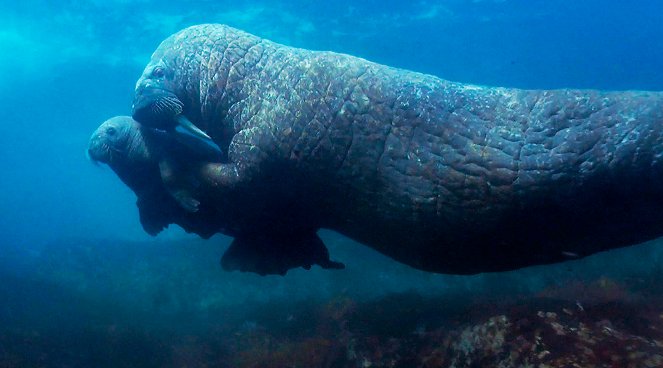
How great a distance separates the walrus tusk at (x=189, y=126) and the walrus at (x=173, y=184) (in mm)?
124

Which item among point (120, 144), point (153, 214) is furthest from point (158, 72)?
point (153, 214)

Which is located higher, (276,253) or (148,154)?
(148,154)

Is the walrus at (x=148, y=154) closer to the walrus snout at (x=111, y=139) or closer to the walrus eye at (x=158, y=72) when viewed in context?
the walrus snout at (x=111, y=139)

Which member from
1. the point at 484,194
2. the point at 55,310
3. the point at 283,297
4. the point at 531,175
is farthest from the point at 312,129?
the point at 55,310

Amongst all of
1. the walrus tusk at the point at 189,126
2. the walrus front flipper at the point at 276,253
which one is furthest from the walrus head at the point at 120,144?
the walrus front flipper at the point at 276,253

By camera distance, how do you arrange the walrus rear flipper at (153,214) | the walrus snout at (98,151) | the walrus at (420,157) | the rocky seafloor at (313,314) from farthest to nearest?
1. the walrus rear flipper at (153,214)
2. the walrus snout at (98,151)
3. the rocky seafloor at (313,314)
4. the walrus at (420,157)

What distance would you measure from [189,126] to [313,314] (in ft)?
24.1

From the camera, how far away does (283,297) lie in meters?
15.6

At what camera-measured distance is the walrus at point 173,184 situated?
6129mm

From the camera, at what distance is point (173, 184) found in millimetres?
6062

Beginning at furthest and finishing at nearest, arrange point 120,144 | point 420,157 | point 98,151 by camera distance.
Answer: point 98,151 < point 120,144 < point 420,157

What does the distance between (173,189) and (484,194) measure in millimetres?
3926

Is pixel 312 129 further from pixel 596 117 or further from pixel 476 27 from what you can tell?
pixel 476 27

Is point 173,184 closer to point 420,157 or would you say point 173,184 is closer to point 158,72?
point 158,72
